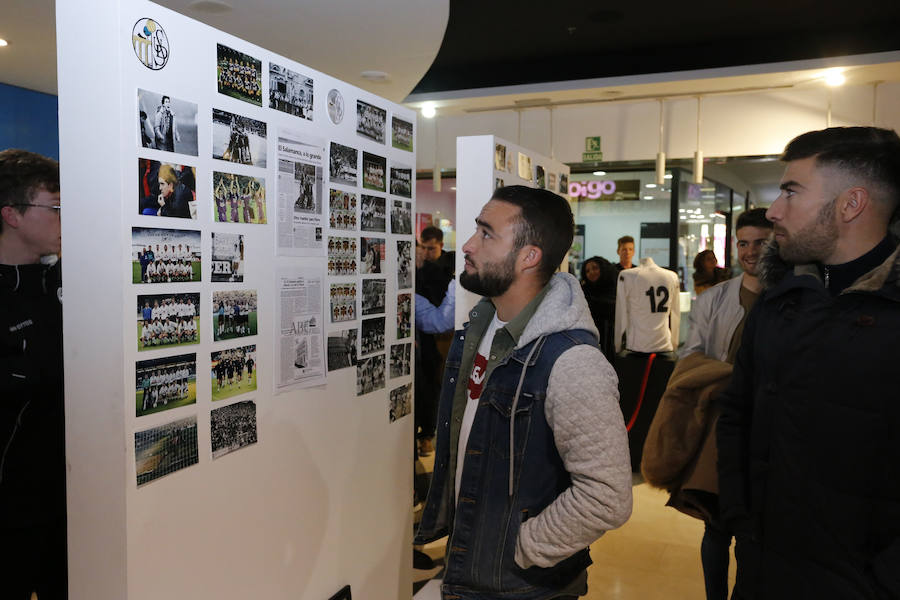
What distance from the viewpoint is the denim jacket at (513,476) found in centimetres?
162

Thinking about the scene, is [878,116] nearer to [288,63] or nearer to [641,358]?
[641,358]

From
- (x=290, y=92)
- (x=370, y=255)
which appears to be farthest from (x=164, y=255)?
(x=370, y=255)

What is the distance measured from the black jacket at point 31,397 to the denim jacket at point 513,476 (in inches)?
45.1

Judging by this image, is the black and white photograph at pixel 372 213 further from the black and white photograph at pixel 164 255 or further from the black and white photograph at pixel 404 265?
the black and white photograph at pixel 164 255

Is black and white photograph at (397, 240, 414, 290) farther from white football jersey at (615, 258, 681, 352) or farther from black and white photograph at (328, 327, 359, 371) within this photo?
white football jersey at (615, 258, 681, 352)

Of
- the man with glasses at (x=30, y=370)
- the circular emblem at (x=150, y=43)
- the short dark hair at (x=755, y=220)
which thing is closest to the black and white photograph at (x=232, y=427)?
the man with glasses at (x=30, y=370)

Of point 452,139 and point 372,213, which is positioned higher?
point 452,139

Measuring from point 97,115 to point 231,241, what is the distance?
0.45 metres

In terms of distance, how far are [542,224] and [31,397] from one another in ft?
4.86

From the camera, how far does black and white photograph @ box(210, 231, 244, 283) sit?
1.76 meters

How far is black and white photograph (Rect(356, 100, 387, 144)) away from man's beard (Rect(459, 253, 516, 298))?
2.66 feet

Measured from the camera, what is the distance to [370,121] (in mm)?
2432

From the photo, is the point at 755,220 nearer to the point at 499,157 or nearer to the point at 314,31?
the point at 499,157

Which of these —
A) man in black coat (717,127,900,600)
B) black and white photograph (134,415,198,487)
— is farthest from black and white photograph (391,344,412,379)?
man in black coat (717,127,900,600)
